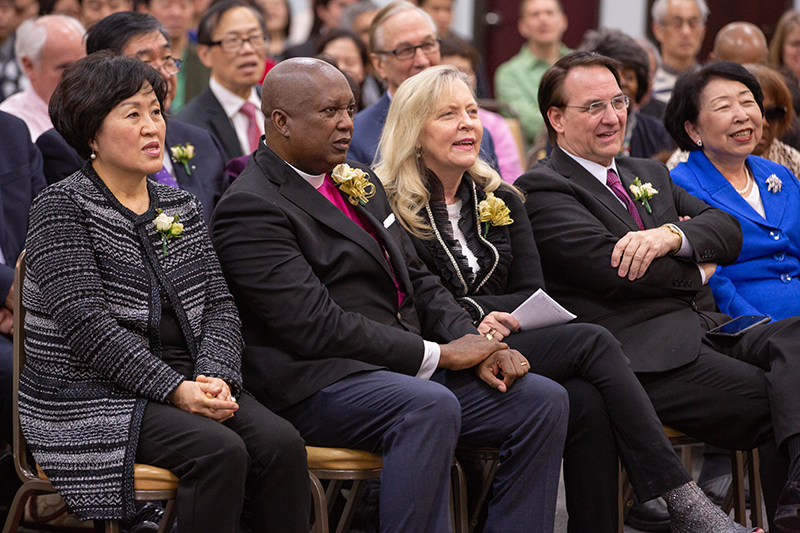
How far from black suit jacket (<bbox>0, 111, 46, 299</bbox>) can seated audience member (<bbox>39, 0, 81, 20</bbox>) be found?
237 centimetres

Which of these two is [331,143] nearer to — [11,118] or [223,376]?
[223,376]

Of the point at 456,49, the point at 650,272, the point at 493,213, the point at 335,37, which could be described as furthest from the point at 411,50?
the point at 650,272

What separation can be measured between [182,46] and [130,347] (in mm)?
3480

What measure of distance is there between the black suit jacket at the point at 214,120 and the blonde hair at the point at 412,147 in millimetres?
1105

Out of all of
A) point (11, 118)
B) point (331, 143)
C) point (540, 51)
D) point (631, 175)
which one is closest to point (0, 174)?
point (11, 118)

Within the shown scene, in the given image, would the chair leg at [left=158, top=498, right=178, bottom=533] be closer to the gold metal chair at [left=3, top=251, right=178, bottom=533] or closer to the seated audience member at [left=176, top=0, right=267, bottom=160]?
the gold metal chair at [left=3, top=251, right=178, bottom=533]

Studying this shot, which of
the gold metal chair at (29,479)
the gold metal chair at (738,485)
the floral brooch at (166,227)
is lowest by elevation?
the gold metal chair at (738,485)

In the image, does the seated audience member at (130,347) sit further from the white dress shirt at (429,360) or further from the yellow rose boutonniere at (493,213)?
the yellow rose boutonniere at (493,213)

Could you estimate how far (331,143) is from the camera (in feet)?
8.41

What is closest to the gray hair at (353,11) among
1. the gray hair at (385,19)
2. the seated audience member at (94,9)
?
the seated audience member at (94,9)

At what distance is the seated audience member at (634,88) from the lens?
4.50m

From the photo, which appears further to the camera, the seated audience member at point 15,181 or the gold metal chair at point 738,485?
the seated audience member at point 15,181

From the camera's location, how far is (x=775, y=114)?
148 inches

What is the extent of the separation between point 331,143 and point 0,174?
1172 mm
